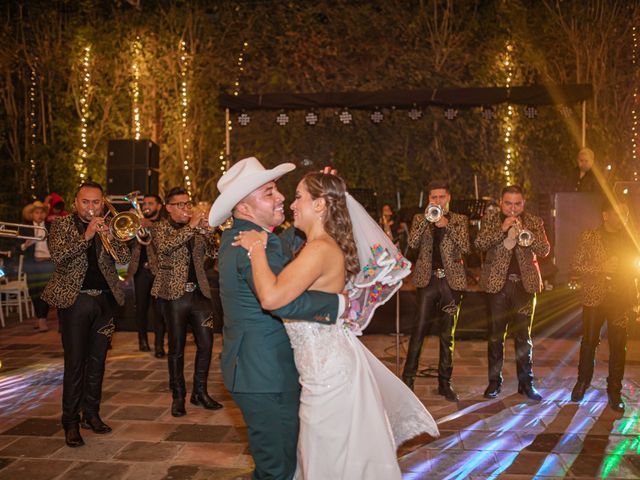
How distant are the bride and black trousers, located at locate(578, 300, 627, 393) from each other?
325 cm

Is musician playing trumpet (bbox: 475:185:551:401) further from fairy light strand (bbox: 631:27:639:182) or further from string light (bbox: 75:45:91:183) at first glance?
string light (bbox: 75:45:91:183)

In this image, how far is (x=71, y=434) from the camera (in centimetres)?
486

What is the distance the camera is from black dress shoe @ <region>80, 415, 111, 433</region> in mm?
5137

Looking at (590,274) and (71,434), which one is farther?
(590,274)

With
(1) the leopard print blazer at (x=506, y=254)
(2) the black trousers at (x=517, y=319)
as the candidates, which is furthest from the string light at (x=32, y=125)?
(2) the black trousers at (x=517, y=319)

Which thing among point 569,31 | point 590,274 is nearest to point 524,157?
point 569,31

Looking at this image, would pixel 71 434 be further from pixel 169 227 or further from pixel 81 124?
pixel 81 124

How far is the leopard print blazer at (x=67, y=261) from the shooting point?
481 cm

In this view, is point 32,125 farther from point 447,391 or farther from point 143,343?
point 447,391

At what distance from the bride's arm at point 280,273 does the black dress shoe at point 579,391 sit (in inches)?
159

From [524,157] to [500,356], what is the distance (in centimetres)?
884

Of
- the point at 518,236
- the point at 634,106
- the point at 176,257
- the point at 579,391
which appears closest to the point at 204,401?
the point at 176,257

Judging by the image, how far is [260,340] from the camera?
294cm

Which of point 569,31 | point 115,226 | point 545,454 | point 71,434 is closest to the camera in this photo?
point 545,454
